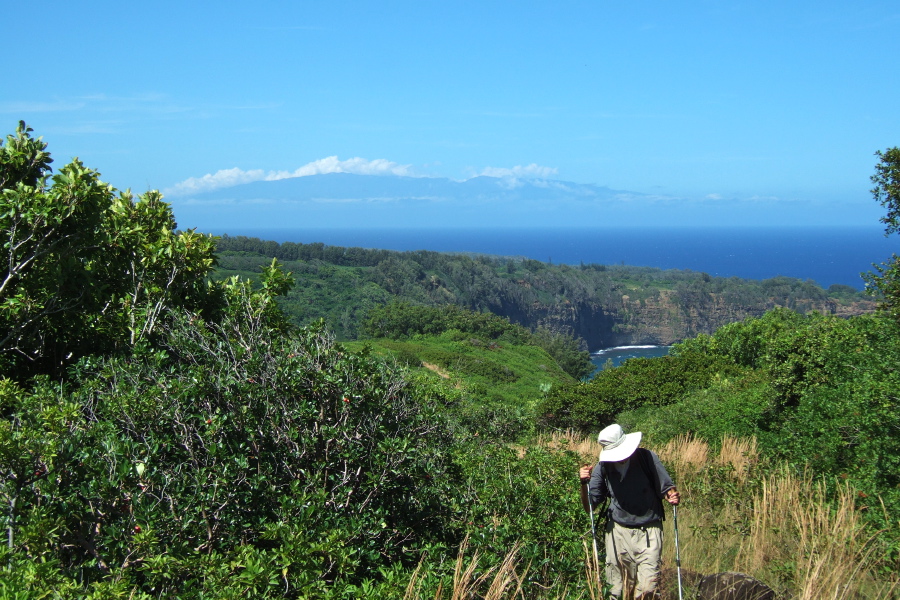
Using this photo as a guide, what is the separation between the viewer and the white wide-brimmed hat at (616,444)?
4480 millimetres

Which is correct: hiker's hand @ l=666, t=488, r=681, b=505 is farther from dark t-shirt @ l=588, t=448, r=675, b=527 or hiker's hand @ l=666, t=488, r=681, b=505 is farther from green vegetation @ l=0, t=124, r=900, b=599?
green vegetation @ l=0, t=124, r=900, b=599

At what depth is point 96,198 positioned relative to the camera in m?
5.23

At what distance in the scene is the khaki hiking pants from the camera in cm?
444

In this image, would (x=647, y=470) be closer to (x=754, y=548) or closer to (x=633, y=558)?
(x=633, y=558)

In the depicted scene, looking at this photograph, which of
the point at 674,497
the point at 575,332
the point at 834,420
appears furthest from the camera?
the point at 575,332

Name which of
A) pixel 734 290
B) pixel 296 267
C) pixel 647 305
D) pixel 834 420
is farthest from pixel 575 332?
pixel 834 420

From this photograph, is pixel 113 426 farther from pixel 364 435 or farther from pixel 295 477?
pixel 364 435

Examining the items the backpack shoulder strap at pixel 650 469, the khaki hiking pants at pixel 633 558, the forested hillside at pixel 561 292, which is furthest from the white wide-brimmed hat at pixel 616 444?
the forested hillside at pixel 561 292

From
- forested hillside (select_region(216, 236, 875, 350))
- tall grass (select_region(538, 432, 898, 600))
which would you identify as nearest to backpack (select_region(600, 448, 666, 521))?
tall grass (select_region(538, 432, 898, 600))

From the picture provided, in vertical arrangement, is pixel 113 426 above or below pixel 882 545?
above

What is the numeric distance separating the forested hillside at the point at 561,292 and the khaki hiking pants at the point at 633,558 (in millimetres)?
78757

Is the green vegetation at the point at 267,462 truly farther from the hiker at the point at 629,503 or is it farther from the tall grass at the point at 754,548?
the hiker at the point at 629,503

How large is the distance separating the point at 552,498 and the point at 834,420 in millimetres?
4031

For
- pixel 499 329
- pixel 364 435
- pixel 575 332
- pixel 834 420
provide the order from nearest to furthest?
pixel 364 435
pixel 834 420
pixel 499 329
pixel 575 332
